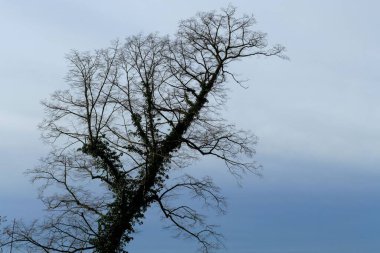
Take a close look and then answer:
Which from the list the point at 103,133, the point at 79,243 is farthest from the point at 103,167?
the point at 79,243

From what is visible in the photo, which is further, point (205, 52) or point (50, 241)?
point (205, 52)

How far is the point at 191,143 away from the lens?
26.8 m

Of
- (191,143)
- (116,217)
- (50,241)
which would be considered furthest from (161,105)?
(50,241)

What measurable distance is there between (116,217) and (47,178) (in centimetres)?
320

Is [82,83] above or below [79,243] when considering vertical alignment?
above

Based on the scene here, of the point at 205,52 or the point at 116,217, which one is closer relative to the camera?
the point at 116,217

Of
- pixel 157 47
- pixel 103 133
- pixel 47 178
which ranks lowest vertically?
pixel 47 178

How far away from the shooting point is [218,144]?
87.6 ft

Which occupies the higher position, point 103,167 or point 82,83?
point 82,83

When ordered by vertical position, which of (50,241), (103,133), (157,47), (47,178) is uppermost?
(157,47)

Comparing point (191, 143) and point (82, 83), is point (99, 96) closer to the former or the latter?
point (82, 83)

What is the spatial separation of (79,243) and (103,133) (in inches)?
170

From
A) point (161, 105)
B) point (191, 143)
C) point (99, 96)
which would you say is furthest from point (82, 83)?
point (191, 143)

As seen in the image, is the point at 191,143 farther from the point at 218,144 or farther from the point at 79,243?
the point at 79,243
